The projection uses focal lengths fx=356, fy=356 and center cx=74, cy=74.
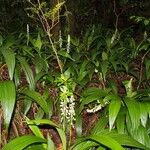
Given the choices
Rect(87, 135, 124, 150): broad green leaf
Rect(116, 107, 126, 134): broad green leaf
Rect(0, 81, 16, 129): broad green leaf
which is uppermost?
Rect(0, 81, 16, 129): broad green leaf

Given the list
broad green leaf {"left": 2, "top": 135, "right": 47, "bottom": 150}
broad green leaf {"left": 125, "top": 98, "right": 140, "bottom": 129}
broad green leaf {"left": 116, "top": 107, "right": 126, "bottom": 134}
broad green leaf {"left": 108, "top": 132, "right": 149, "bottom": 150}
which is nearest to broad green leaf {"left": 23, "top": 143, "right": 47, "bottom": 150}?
broad green leaf {"left": 2, "top": 135, "right": 47, "bottom": 150}

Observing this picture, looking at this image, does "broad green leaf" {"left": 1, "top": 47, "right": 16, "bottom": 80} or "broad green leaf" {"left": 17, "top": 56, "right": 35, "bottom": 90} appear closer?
"broad green leaf" {"left": 1, "top": 47, "right": 16, "bottom": 80}

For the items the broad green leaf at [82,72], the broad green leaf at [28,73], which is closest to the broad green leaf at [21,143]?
the broad green leaf at [28,73]

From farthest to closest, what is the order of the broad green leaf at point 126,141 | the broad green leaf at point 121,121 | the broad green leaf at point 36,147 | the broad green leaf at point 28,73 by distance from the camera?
the broad green leaf at point 28,73 < the broad green leaf at point 121,121 < the broad green leaf at point 36,147 < the broad green leaf at point 126,141

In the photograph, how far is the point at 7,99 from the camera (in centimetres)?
328

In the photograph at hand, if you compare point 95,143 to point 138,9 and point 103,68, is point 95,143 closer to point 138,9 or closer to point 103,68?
point 103,68

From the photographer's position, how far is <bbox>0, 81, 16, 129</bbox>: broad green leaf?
321 cm

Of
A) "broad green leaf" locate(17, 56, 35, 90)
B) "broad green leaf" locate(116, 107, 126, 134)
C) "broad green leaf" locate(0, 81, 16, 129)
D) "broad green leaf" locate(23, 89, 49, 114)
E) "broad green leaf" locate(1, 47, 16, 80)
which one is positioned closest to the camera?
"broad green leaf" locate(0, 81, 16, 129)

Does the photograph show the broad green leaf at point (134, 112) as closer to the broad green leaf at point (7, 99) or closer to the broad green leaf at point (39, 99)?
the broad green leaf at point (39, 99)

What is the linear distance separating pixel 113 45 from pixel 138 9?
6000mm

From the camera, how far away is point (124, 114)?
3469mm

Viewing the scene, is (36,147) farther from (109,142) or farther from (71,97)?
Answer: (109,142)

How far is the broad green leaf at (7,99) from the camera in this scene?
3211mm

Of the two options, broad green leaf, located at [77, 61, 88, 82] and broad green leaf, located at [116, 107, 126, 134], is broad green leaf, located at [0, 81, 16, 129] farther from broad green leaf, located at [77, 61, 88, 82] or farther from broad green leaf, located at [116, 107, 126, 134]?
broad green leaf, located at [77, 61, 88, 82]
